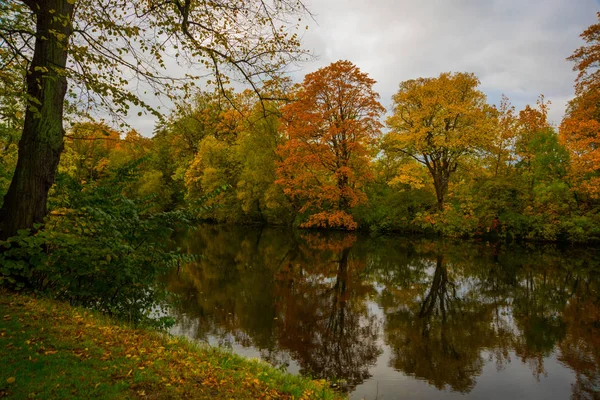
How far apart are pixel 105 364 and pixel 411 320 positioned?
7127 mm

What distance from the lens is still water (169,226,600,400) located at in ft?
20.0

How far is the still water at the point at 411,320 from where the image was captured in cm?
611

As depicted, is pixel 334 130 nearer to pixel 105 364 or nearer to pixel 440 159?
pixel 440 159

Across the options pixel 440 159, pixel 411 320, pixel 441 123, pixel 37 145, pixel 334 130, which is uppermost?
pixel 441 123

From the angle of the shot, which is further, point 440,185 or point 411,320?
point 440,185

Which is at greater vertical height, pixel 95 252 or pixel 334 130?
pixel 334 130

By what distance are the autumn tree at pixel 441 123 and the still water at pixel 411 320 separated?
9.51m

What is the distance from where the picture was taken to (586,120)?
1852cm

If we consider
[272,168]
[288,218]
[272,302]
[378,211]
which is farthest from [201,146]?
[272,302]

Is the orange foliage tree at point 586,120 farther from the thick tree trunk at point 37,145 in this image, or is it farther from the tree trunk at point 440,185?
the thick tree trunk at point 37,145

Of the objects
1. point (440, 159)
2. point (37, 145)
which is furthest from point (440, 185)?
point (37, 145)

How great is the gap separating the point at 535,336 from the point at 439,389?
11.7 ft

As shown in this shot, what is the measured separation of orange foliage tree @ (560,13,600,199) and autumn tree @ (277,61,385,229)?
10.5m

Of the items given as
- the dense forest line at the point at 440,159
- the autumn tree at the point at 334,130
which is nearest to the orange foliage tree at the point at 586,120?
the dense forest line at the point at 440,159
